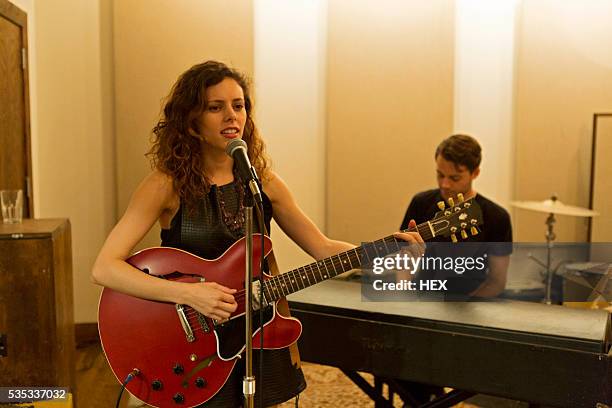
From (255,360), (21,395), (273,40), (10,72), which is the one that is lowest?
(21,395)

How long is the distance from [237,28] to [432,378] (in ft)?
9.01

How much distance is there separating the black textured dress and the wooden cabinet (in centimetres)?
100

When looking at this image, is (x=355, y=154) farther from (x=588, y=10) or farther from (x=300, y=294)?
(x=300, y=294)

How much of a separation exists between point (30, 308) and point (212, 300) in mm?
1214

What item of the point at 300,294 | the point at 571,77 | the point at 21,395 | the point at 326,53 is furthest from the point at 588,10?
the point at 21,395

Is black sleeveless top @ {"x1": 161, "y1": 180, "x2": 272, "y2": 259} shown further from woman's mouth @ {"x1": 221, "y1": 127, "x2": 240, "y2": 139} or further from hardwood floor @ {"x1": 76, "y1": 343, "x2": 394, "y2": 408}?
hardwood floor @ {"x1": 76, "y1": 343, "x2": 394, "y2": 408}

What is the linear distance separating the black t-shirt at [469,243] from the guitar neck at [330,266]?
45cm

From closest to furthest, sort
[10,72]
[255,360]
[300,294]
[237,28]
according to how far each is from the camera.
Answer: [255,360]
[300,294]
[10,72]
[237,28]

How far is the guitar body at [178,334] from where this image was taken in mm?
1868

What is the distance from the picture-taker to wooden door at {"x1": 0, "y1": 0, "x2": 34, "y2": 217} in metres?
3.39

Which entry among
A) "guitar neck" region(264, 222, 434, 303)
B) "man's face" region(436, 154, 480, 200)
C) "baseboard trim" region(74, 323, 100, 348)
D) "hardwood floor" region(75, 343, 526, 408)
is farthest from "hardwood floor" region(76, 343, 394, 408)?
"guitar neck" region(264, 222, 434, 303)

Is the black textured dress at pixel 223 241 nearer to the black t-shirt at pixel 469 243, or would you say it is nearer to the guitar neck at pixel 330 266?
the guitar neck at pixel 330 266

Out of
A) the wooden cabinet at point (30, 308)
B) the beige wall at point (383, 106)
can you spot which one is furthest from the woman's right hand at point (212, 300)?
the beige wall at point (383, 106)

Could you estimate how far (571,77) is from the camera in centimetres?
446
